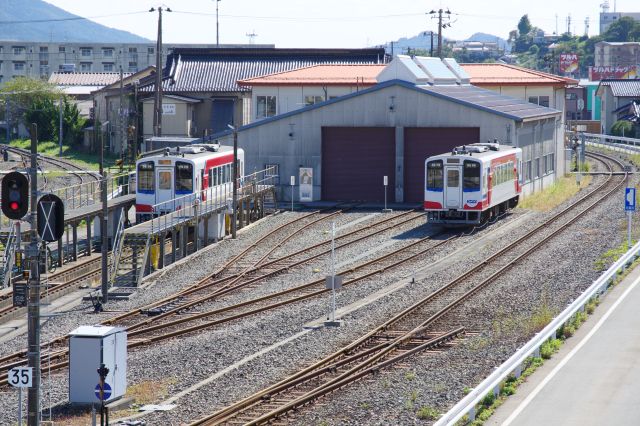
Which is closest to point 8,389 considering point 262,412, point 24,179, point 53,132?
point 262,412

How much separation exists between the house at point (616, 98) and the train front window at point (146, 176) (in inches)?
2718

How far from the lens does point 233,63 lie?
76.2 metres

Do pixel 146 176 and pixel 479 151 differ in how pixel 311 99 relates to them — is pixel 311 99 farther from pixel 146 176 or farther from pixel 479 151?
pixel 146 176

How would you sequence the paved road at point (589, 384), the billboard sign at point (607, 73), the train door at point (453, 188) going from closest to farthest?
the paved road at point (589, 384), the train door at point (453, 188), the billboard sign at point (607, 73)

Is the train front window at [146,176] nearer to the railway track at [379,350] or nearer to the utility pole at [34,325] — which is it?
the railway track at [379,350]

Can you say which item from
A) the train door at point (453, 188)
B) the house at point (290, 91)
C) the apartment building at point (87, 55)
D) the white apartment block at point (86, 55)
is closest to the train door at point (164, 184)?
the train door at point (453, 188)

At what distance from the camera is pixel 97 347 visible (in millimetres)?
19484

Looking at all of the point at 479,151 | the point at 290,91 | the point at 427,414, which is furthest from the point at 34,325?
the point at 290,91

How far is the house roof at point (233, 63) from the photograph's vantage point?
74.3m

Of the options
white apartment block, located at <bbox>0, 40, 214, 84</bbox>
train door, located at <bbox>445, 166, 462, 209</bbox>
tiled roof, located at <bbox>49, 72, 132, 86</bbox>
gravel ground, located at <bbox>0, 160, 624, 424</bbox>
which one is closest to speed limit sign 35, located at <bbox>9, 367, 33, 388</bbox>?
gravel ground, located at <bbox>0, 160, 624, 424</bbox>

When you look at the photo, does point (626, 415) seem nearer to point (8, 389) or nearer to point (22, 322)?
point (8, 389)

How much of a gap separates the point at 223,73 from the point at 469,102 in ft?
93.9

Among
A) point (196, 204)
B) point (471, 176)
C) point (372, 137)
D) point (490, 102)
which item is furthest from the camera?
point (490, 102)

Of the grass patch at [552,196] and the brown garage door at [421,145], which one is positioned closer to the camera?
the grass patch at [552,196]
